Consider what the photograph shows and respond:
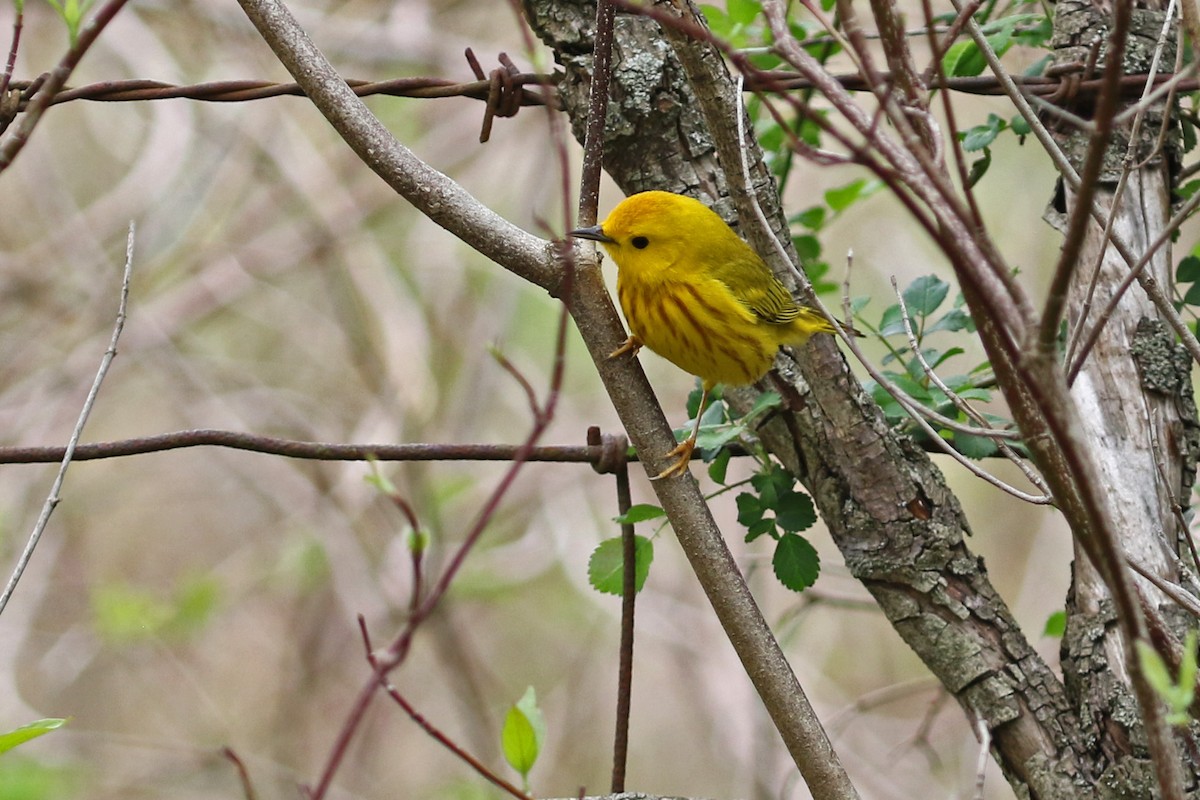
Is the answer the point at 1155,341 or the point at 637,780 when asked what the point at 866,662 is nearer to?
the point at 637,780

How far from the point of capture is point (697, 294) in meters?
2.71

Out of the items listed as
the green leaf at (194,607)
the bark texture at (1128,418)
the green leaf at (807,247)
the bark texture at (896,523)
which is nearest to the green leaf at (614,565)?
the bark texture at (896,523)

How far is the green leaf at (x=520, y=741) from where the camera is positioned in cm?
153

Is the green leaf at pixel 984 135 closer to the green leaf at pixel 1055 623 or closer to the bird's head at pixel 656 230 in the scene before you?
the bird's head at pixel 656 230

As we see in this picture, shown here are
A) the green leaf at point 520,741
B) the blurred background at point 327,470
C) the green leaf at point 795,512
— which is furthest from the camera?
the blurred background at point 327,470

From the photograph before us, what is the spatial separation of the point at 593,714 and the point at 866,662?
165 cm

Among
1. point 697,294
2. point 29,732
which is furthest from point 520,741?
point 697,294

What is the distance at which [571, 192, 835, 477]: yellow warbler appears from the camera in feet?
7.09

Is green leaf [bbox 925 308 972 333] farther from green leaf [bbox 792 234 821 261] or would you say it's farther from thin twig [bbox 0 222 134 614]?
thin twig [bbox 0 222 134 614]

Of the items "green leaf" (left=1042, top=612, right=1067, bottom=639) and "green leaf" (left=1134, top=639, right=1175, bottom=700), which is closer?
"green leaf" (left=1134, top=639, right=1175, bottom=700)

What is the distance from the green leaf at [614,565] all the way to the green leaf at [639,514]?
0.09 metres

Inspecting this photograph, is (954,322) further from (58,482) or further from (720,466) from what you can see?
(58,482)

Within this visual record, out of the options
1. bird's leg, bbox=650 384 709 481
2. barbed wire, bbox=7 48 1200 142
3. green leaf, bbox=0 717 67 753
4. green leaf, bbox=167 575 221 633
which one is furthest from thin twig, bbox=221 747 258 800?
green leaf, bbox=167 575 221 633

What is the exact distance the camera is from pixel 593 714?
604cm
